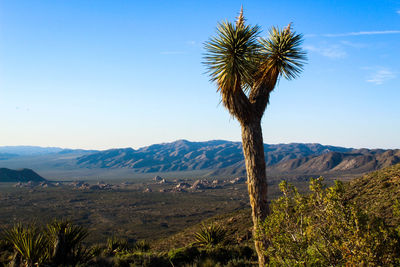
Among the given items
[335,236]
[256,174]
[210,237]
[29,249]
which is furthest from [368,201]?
[29,249]

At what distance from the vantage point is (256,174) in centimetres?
793

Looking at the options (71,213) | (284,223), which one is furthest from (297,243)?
(71,213)

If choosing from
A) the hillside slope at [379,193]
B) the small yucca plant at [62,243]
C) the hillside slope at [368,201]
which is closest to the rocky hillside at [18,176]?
the hillside slope at [368,201]

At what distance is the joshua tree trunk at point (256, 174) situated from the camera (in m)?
7.83

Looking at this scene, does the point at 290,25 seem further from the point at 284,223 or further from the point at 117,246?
the point at 117,246

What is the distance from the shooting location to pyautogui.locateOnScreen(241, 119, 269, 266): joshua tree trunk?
25.7 feet

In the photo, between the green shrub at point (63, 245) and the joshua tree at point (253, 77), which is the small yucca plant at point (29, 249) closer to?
the green shrub at point (63, 245)

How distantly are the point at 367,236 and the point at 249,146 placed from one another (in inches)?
154

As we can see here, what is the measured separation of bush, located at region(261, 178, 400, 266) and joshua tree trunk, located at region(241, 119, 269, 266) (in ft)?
3.91

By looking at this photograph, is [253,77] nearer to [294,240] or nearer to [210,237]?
[294,240]

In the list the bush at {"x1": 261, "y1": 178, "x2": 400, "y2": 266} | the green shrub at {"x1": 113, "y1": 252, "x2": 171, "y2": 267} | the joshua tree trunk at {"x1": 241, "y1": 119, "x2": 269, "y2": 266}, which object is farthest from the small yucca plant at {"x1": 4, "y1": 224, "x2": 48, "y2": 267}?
the bush at {"x1": 261, "y1": 178, "x2": 400, "y2": 266}

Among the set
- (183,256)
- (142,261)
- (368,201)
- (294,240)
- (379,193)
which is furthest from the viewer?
(379,193)

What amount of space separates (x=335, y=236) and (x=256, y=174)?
2688mm

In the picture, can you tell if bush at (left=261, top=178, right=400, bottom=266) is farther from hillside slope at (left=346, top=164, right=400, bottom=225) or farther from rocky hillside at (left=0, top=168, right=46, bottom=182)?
rocky hillside at (left=0, top=168, right=46, bottom=182)
